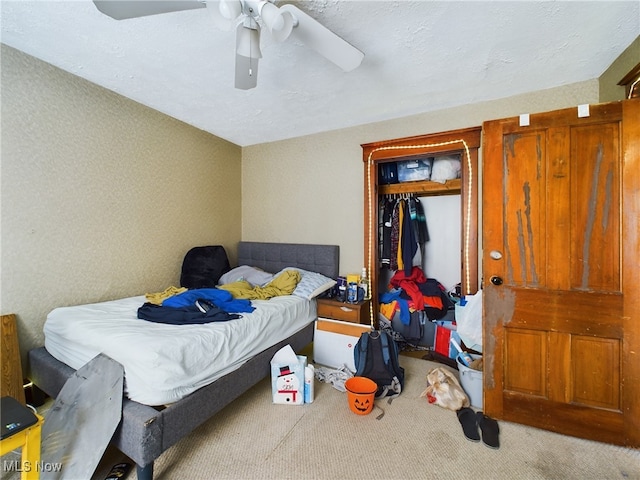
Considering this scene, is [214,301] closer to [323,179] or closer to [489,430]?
[323,179]

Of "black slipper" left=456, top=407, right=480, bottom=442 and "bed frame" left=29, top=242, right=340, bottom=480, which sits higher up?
"bed frame" left=29, top=242, right=340, bottom=480

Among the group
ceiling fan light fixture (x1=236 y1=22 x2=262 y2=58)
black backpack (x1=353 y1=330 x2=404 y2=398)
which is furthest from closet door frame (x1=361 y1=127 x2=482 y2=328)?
ceiling fan light fixture (x1=236 y1=22 x2=262 y2=58)

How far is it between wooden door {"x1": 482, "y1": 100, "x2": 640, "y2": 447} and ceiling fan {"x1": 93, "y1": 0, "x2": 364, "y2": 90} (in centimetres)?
120

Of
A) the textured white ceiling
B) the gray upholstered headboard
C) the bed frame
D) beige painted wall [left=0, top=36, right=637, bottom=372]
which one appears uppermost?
the textured white ceiling

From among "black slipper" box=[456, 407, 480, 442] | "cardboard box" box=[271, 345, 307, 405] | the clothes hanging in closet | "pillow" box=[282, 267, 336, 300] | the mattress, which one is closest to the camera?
the mattress

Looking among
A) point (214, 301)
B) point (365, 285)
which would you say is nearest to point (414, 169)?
point (365, 285)

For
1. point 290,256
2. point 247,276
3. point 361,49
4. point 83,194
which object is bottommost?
point 247,276

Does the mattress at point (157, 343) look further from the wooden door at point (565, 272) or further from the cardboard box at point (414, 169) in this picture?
the cardboard box at point (414, 169)

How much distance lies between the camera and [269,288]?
2752 millimetres

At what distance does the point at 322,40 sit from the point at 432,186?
6.22 ft

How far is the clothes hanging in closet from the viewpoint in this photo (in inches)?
118

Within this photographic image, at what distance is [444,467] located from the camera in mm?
1442

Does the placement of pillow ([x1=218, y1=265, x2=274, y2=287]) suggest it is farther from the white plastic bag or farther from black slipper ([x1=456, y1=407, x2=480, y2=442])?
black slipper ([x1=456, y1=407, x2=480, y2=442])

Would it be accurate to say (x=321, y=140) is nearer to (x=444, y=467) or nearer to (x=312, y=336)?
(x=312, y=336)
